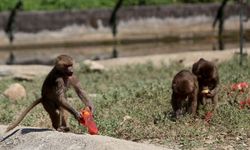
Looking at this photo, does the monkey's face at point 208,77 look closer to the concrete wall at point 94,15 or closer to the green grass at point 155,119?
the green grass at point 155,119

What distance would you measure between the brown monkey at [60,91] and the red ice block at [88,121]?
0.08 meters

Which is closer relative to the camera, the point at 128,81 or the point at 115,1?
the point at 128,81

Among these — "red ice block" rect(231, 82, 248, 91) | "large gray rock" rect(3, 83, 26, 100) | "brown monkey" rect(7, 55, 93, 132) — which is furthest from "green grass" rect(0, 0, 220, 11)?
"brown monkey" rect(7, 55, 93, 132)

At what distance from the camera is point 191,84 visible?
29.9 feet

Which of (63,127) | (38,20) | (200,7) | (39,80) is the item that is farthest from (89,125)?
(200,7)

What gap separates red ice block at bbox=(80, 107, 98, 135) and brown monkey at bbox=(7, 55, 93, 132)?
0.08 m

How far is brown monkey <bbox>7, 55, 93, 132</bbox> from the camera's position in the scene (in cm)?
819

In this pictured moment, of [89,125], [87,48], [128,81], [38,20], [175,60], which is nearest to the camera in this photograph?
[89,125]

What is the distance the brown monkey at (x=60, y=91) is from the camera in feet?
26.9

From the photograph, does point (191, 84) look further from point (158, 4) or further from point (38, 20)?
point (158, 4)

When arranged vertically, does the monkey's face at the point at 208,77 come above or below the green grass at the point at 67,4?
below

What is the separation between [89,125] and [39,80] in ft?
25.9

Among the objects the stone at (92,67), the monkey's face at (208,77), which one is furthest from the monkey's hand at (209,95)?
the stone at (92,67)

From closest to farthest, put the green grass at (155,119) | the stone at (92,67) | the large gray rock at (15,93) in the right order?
the green grass at (155,119), the large gray rock at (15,93), the stone at (92,67)
